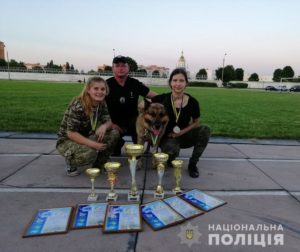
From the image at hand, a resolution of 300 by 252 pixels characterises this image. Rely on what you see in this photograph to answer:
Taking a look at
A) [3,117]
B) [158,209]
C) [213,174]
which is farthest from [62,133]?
[3,117]

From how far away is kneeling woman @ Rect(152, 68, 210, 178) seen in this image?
424cm

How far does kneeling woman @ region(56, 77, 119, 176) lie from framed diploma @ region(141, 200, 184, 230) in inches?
49.9

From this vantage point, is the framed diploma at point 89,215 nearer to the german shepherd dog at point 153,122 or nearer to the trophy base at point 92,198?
the trophy base at point 92,198

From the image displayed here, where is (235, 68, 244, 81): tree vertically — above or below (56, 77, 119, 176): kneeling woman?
above

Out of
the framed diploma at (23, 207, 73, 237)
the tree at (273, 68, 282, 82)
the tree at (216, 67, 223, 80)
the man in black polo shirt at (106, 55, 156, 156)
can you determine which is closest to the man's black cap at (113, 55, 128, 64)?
the man in black polo shirt at (106, 55, 156, 156)

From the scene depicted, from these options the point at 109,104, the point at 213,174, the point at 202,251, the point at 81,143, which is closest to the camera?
the point at 202,251

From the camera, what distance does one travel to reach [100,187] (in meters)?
3.62

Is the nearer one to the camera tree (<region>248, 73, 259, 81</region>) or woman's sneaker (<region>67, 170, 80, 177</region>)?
woman's sneaker (<region>67, 170, 80, 177</region>)

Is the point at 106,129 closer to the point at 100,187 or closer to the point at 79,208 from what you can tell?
the point at 100,187

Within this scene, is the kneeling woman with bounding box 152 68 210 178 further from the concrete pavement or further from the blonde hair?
the blonde hair

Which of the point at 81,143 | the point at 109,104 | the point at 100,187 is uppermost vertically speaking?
the point at 109,104

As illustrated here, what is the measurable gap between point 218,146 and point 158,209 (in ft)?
11.5

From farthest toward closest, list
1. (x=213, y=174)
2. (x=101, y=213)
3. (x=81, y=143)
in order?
1. (x=213, y=174)
2. (x=81, y=143)
3. (x=101, y=213)

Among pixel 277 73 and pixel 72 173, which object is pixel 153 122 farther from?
pixel 277 73
